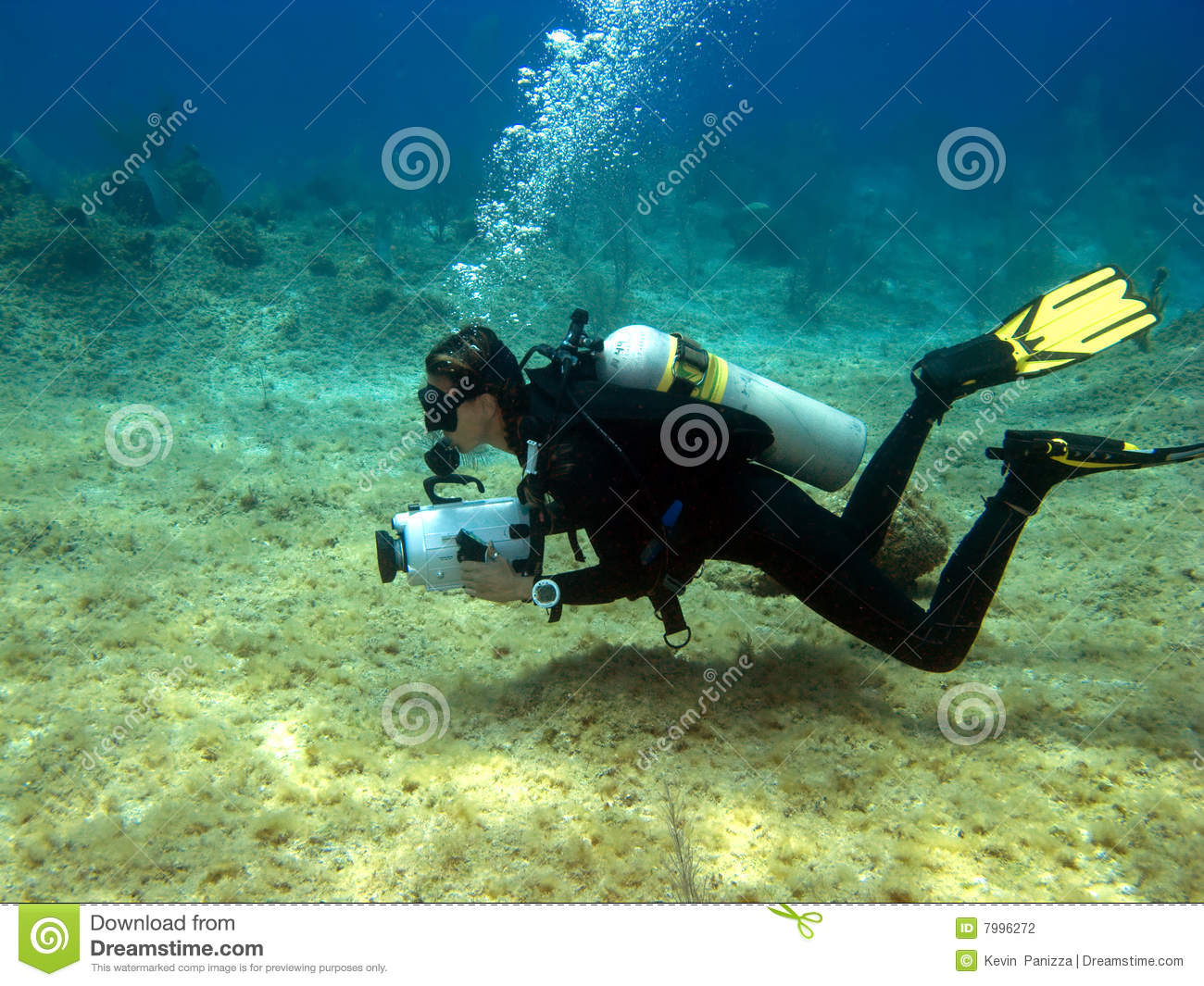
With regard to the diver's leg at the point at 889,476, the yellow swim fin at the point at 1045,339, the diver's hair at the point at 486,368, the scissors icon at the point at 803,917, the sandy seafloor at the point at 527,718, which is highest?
the yellow swim fin at the point at 1045,339

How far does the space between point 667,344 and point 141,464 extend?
5.44 m

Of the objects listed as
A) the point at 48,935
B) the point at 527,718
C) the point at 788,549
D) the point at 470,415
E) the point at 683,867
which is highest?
the point at 470,415

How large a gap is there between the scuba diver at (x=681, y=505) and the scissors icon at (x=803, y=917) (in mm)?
1271

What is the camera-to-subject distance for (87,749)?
2611mm

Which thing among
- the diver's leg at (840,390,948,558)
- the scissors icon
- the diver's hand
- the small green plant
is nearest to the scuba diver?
the diver's hand

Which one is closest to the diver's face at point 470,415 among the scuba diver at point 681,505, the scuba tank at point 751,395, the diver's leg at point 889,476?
the scuba diver at point 681,505

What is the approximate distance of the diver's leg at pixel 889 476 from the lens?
352cm

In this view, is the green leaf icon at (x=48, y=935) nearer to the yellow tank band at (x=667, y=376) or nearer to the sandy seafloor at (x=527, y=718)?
the sandy seafloor at (x=527, y=718)

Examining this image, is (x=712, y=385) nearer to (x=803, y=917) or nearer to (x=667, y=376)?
(x=667, y=376)

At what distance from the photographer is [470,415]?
2.98m

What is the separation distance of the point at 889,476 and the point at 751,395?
3.18 feet

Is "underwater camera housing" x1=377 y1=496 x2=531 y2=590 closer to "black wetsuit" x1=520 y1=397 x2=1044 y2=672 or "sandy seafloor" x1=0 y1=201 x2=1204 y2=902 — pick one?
"black wetsuit" x1=520 y1=397 x2=1044 y2=672

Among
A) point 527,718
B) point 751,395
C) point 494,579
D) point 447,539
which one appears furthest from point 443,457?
point 751,395

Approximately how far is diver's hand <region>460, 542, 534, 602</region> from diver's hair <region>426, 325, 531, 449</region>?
60 centimetres
